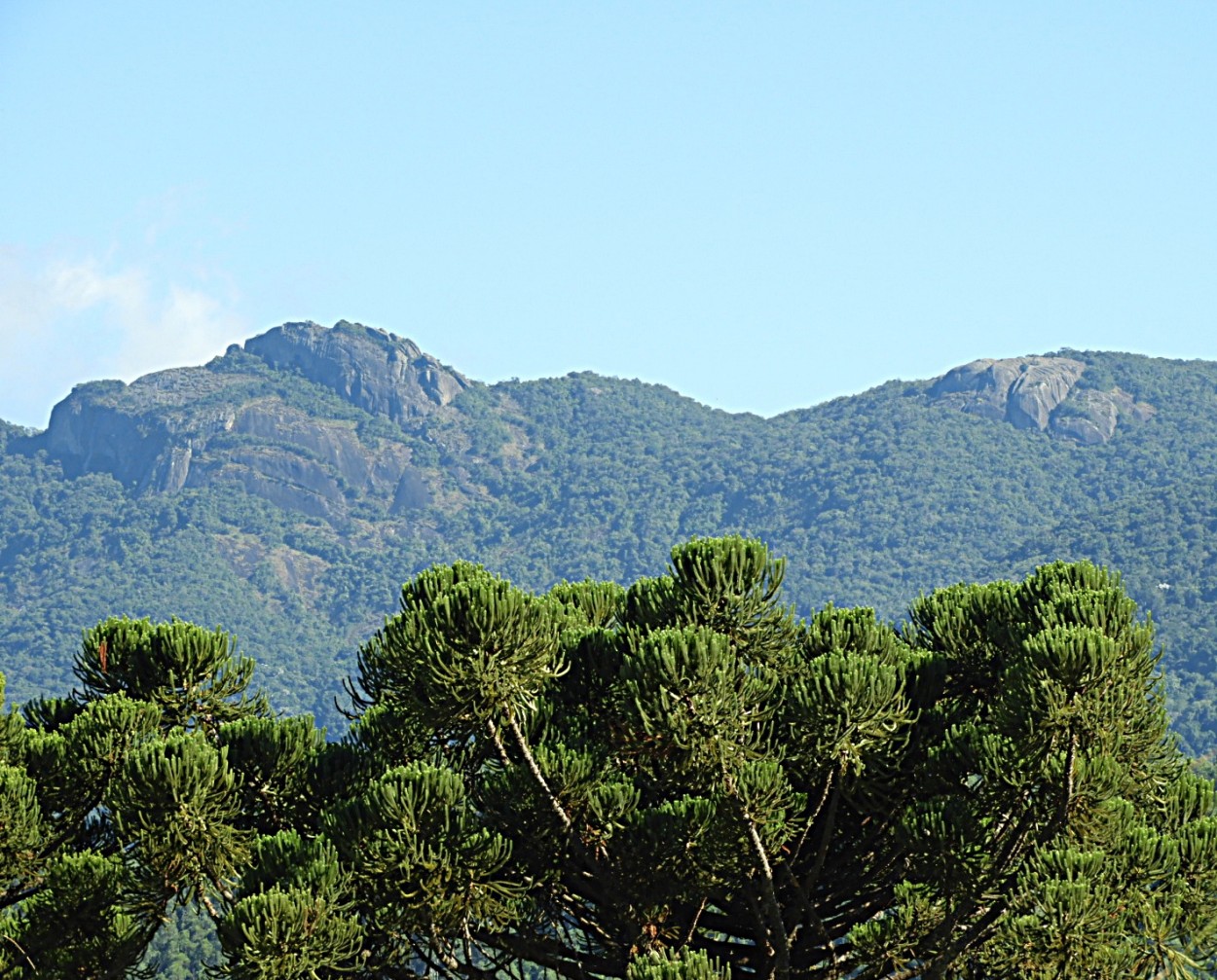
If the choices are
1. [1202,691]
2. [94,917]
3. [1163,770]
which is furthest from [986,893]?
[1202,691]

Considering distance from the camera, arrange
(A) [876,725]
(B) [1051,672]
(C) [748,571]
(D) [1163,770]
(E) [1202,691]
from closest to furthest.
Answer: (B) [1051,672] → (A) [876,725] → (C) [748,571] → (D) [1163,770] → (E) [1202,691]

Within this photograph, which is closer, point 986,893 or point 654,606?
point 986,893

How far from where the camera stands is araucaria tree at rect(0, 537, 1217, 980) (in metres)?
11.3

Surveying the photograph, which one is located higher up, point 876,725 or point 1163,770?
point 876,725

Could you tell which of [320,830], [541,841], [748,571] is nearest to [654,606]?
[748,571]

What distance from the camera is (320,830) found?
12.2m

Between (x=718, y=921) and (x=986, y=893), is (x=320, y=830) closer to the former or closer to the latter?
(x=718, y=921)

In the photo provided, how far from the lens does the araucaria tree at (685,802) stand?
1126 centimetres

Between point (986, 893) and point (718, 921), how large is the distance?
248 centimetres

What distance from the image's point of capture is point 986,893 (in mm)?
12016

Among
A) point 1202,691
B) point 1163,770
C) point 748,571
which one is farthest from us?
point 1202,691

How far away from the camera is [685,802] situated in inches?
466

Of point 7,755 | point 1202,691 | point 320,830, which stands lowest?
point 1202,691

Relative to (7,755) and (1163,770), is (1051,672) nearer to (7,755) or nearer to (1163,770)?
(1163,770)
